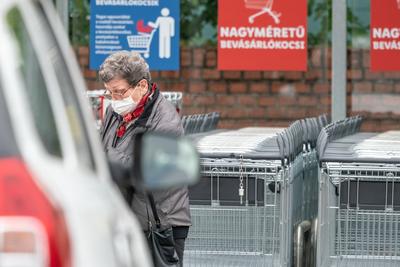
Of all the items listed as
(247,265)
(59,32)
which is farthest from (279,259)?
(59,32)

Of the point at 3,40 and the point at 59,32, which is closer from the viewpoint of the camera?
the point at 3,40

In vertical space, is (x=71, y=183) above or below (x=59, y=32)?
below

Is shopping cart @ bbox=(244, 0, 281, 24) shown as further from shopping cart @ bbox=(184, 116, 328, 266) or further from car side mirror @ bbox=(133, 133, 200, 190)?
car side mirror @ bbox=(133, 133, 200, 190)

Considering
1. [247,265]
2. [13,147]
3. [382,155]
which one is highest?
[13,147]

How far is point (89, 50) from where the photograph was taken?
13531mm

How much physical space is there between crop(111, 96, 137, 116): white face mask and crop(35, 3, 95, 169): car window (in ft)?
8.96

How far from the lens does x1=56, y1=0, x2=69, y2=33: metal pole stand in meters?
13.5

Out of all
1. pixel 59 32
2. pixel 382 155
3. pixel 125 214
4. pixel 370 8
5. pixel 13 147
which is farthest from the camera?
pixel 370 8

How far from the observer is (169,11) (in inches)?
526

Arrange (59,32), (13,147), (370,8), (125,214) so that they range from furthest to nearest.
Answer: (370,8)
(59,32)
(125,214)
(13,147)

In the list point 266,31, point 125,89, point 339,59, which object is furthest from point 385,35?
point 125,89

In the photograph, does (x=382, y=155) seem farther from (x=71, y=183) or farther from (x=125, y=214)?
(x=71, y=183)

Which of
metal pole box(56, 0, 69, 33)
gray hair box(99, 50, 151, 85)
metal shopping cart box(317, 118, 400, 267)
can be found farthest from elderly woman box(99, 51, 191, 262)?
metal pole box(56, 0, 69, 33)

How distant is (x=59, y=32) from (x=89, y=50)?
9328 millimetres
